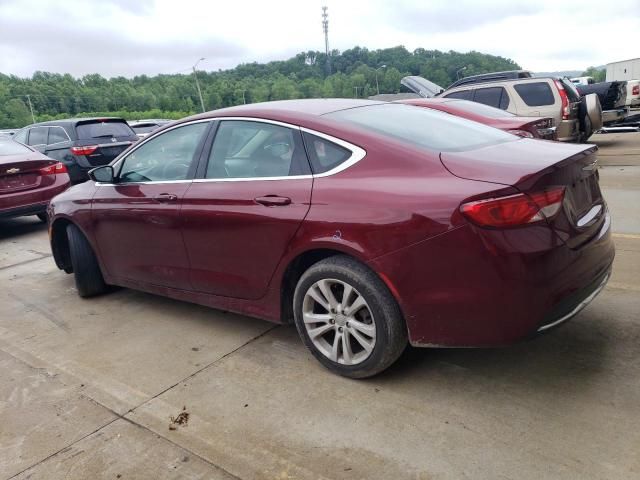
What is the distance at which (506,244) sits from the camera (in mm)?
2322

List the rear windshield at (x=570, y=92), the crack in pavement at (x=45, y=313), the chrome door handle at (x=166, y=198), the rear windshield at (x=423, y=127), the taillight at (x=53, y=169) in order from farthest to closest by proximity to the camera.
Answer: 1. the rear windshield at (x=570, y=92)
2. the taillight at (x=53, y=169)
3. the crack in pavement at (x=45, y=313)
4. the chrome door handle at (x=166, y=198)
5. the rear windshield at (x=423, y=127)

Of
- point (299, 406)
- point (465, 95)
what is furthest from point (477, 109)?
point (299, 406)

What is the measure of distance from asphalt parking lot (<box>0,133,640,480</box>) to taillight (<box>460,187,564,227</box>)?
936 mm

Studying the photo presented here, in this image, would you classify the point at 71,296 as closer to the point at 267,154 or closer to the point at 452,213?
the point at 267,154

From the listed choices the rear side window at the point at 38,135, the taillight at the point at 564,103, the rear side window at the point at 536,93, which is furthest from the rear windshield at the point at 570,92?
the rear side window at the point at 38,135

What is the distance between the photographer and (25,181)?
7.37 meters

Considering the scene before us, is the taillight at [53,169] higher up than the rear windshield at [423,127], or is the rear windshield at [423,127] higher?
the rear windshield at [423,127]

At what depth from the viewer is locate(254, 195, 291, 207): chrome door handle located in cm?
296

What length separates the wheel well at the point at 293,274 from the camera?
294 cm

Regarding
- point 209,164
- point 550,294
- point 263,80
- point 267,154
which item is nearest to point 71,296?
point 209,164

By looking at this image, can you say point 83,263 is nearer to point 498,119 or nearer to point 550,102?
point 498,119

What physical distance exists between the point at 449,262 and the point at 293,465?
3.73 ft

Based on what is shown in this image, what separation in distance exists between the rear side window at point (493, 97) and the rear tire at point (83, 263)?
326 inches

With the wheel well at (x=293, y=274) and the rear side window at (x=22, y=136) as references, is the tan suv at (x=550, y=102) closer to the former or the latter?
the wheel well at (x=293, y=274)
